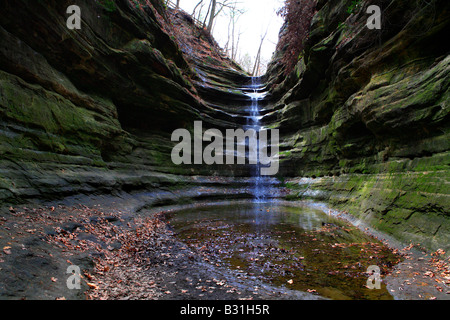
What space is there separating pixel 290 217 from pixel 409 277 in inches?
274

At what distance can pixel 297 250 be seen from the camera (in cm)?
658

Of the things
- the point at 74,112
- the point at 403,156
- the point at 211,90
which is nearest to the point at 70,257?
the point at 74,112

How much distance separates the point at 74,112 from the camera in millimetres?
10109

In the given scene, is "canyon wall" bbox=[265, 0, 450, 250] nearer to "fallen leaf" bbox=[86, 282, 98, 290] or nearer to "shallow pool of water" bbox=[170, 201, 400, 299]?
"shallow pool of water" bbox=[170, 201, 400, 299]

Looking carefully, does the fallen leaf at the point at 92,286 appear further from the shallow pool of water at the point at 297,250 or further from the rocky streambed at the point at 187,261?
the shallow pool of water at the point at 297,250

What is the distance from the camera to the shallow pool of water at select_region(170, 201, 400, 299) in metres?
4.59

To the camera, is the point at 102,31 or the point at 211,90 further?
the point at 211,90

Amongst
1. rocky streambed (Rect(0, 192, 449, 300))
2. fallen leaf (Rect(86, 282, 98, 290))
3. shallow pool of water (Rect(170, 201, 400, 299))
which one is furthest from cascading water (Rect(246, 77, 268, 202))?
fallen leaf (Rect(86, 282, 98, 290))

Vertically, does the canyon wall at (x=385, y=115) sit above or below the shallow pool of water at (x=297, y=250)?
above

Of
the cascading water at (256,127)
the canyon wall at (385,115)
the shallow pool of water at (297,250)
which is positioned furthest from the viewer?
the cascading water at (256,127)

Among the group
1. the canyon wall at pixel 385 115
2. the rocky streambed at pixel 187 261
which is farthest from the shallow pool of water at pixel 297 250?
the canyon wall at pixel 385 115

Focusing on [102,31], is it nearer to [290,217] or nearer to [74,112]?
[74,112]

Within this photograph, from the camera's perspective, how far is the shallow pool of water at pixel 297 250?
4594 millimetres

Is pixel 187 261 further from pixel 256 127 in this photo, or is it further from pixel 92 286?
pixel 256 127
